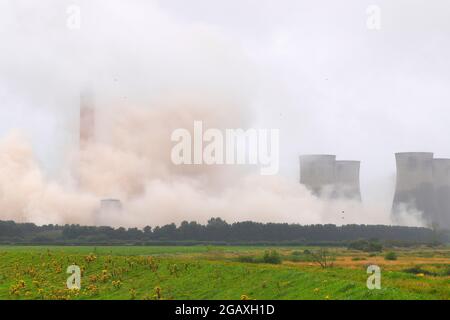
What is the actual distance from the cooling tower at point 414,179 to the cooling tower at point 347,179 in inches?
309

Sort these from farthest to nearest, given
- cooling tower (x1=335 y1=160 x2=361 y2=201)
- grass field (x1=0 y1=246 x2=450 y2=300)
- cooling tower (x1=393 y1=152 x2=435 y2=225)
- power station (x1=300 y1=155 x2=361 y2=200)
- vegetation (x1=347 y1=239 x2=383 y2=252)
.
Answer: cooling tower (x1=335 y1=160 x2=361 y2=201)
power station (x1=300 y1=155 x2=361 y2=200)
cooling tower (x1=393 y1=152 x2=435 y2=225)
vegetation (x1=347 y1=239 x2=383 y2=252)
grass field (x1=0 y1=246 x2=450 y2=300)

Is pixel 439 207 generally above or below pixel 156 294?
above

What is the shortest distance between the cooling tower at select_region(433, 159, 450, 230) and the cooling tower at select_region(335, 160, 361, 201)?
14.0m

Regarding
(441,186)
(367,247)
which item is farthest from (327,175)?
(367,247)

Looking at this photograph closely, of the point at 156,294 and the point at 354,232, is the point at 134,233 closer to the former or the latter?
the point at 354,232

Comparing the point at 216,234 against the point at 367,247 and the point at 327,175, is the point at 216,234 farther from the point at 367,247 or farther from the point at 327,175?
the point at 367,247

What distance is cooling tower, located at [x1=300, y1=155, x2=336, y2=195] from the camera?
4771 inches

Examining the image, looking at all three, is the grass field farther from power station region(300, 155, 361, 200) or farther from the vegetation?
power station region(300, 155, 361, 200)

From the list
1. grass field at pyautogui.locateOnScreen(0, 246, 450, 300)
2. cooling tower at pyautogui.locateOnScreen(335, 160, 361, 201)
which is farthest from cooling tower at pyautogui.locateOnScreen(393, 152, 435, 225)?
grass field at pyautogui.locateOnScreen(0, 246, 450, 300)

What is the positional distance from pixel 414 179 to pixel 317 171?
663 inches

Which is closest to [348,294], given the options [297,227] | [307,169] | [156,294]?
[156,294]

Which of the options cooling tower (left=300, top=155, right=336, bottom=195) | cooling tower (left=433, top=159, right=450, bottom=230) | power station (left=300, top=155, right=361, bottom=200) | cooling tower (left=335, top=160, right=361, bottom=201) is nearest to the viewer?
cooling tower (left=300, top=155, right=336, bottom=195)
